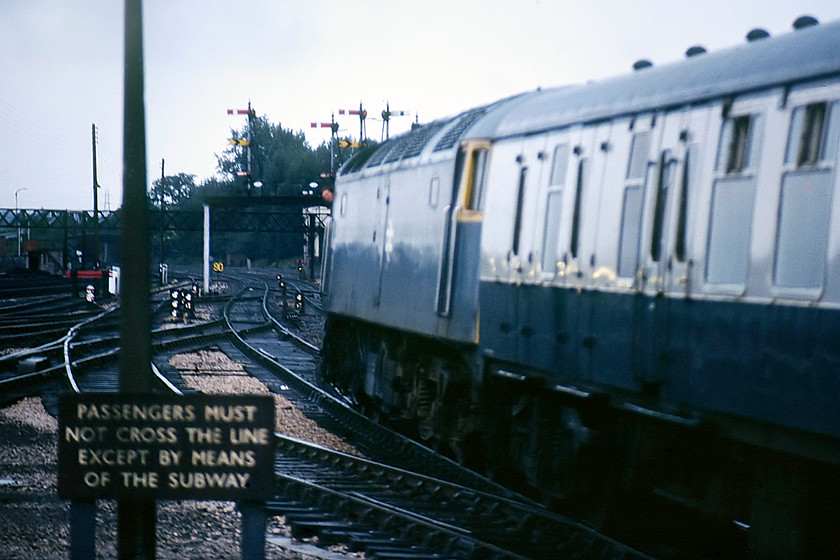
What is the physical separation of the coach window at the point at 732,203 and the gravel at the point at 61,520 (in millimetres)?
3282

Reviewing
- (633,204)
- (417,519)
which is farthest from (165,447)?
(633,204)

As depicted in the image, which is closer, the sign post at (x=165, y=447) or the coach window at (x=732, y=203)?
the sign post at (x=165, y=447)

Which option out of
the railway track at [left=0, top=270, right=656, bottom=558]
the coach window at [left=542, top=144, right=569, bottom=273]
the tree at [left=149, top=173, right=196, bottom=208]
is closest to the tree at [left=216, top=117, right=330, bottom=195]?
the tree at [left=149, top=173, right=196, bottom=208]

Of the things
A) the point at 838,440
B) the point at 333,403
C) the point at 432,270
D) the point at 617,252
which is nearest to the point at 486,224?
the point at 432,270

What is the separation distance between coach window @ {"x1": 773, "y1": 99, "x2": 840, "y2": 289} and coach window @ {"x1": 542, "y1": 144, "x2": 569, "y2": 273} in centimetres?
298

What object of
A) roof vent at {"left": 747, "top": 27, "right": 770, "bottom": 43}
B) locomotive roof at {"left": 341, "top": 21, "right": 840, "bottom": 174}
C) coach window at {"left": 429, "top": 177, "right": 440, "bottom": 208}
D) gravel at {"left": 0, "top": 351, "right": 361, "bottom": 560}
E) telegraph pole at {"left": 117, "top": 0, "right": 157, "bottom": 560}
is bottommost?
gravel at {"left": 0, "top": 351, "right": 361, "bottom": 560}

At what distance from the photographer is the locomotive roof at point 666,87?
6.35 meters

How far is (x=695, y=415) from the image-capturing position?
23.4 ft

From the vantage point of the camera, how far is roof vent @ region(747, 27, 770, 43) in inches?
297

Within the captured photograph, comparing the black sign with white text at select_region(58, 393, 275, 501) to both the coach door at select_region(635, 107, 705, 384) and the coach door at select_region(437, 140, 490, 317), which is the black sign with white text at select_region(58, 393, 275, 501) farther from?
the coach door at select_region(437, 140, 490, 317)

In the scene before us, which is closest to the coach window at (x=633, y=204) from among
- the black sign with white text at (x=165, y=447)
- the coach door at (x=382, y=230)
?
the black sign with white text at (x=165, y=447)

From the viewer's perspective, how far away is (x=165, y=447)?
5.61m

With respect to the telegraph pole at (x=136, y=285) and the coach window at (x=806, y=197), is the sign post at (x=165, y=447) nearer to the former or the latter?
the telegraph pole at (x=136, y=285)

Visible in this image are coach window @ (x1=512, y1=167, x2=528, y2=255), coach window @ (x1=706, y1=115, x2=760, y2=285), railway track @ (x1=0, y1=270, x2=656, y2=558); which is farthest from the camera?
coach window @ (x1=512, y1=167, x2=528, y2=255)
